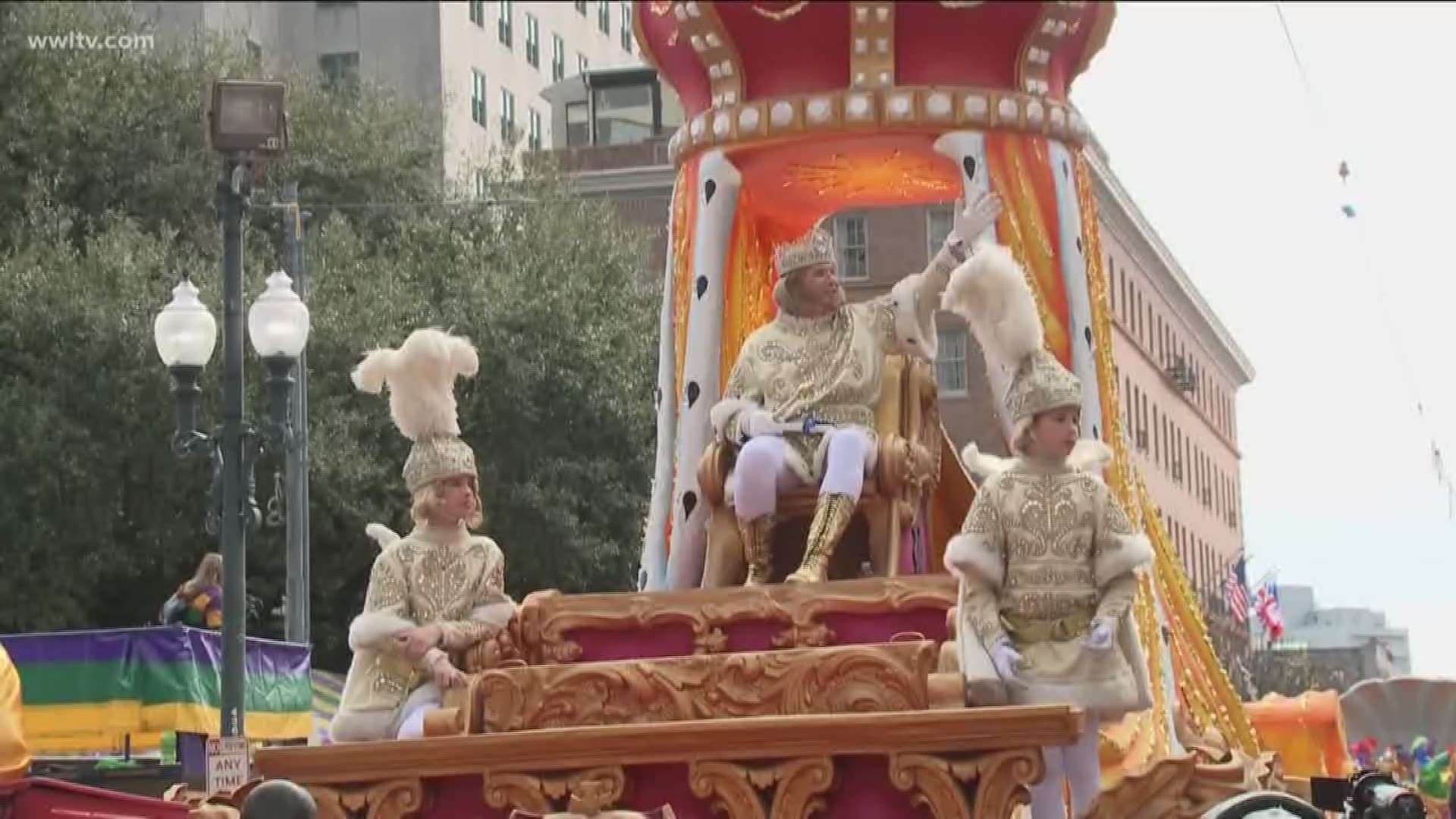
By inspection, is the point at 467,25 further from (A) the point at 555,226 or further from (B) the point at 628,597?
(B) the point at 628,597

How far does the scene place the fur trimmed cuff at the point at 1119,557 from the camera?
8.79 metres

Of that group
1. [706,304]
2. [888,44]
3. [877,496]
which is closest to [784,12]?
[888,44]

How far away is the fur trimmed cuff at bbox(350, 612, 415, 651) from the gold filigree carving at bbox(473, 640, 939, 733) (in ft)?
1.39

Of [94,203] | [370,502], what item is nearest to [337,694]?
[370,502]

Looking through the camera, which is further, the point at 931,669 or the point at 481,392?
the point at 481,392

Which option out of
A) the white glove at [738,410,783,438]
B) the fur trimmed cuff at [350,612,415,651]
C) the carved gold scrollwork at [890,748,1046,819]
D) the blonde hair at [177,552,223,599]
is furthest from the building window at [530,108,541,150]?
the carved gold scrollwork at [890,748,1046,819]

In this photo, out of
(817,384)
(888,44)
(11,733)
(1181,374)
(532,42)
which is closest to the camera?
(11,733)

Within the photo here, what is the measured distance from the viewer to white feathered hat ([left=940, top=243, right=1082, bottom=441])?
8.98 m

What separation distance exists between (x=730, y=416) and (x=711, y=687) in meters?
1.96

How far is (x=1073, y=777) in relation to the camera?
8812mm

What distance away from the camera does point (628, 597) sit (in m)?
10.1

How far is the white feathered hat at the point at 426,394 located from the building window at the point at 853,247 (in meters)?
38.9

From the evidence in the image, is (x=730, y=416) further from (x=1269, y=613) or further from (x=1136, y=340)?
(x=1136, y=340)

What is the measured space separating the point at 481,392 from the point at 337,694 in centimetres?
899
